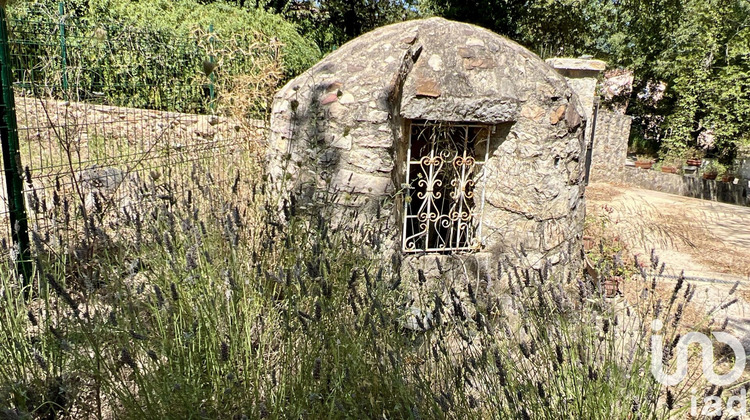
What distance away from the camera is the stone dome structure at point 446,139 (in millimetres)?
4484

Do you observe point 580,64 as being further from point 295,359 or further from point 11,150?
point 295,359

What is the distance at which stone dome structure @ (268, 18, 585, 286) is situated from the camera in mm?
4484

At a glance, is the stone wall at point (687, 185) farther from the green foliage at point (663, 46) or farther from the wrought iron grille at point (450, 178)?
the wrought iron grille at point (450, 178)

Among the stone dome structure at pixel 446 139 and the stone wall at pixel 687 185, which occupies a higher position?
the stone dome structure at pixel 446 139

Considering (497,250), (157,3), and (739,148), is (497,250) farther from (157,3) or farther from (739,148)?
(739,148)

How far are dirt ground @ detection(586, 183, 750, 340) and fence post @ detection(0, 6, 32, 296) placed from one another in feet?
16.5

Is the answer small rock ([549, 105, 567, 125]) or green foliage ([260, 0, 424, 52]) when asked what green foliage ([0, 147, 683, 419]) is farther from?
green foliage ([260, 0, 424, 52])

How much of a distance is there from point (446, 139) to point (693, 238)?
4.88 m

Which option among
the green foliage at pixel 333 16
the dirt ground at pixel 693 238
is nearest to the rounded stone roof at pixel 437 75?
the dirt ground at pixel 693 238

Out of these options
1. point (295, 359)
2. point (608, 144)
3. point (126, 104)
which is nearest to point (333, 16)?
point (608, 144)

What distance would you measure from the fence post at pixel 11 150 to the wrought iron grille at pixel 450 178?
2.92 meters

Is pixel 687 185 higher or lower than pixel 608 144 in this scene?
lower

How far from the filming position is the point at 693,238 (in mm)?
7789

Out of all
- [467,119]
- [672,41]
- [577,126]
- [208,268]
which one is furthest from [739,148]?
[208,268]
